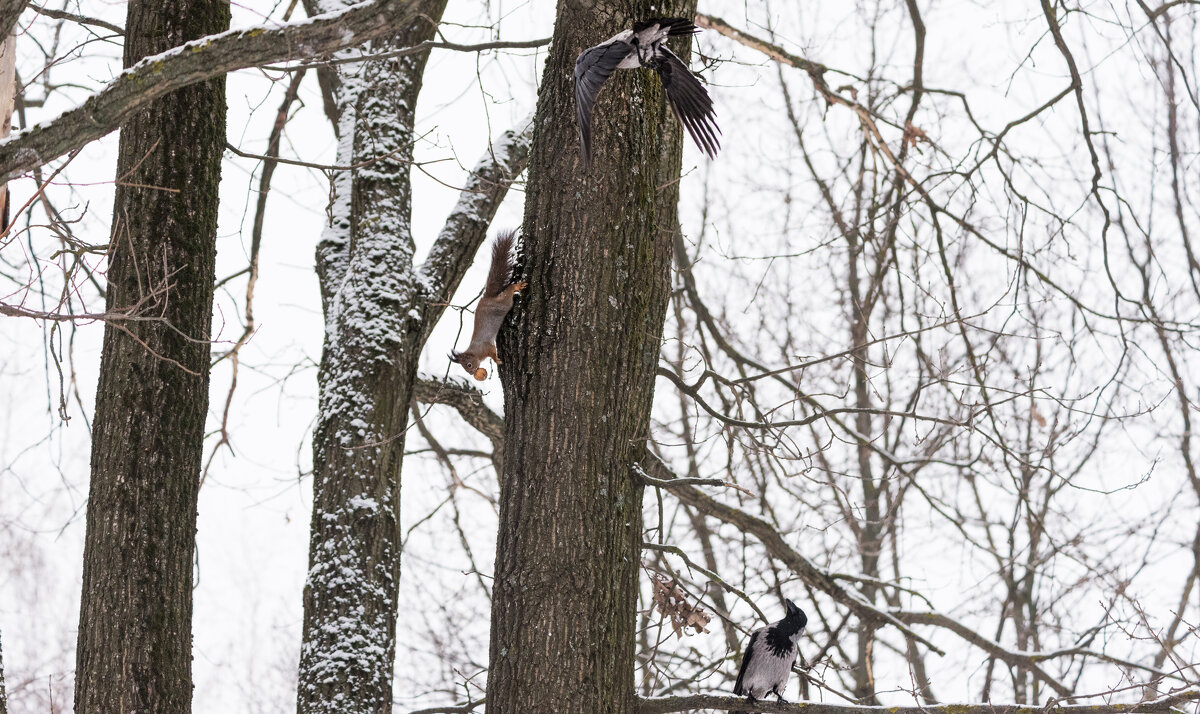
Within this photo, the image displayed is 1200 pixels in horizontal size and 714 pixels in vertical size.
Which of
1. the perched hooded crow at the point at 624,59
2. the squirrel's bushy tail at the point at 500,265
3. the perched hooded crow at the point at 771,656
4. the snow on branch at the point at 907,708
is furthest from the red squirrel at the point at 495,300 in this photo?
the perched hooded crow at the point at 771,656

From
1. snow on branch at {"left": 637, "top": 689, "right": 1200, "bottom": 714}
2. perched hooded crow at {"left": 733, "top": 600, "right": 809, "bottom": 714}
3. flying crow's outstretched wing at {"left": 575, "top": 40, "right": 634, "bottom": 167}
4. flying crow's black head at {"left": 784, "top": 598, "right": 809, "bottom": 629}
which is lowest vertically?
snow on branch at {"left": 637, "top": 689, "right": 1200, "bottom": 714}

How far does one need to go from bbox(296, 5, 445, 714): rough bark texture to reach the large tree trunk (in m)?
0.82

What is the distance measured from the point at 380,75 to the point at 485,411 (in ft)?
5.21

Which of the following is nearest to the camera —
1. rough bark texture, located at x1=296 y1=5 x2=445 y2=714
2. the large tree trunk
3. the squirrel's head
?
the large tree trunk

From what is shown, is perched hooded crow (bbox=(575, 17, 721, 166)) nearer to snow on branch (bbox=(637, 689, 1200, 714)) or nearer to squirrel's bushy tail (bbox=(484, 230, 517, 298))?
squirrel's bushy tail (bbox=(484, 230, 517, 298))

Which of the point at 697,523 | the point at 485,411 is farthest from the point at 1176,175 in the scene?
the point at 485,411

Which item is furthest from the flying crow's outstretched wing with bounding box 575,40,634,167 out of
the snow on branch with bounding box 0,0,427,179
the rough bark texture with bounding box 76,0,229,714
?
the rough bark texture with bounding box 76,0,229,714

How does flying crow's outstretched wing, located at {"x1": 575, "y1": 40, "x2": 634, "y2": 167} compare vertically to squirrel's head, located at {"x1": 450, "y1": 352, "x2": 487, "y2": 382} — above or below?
above

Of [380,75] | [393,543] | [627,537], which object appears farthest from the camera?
[380,75]

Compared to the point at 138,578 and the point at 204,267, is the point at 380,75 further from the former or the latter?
the point at 138,578

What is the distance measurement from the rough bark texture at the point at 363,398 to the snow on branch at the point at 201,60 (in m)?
1.01

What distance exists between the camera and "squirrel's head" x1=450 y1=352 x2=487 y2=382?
3359mm

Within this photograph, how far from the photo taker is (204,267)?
11.0ft

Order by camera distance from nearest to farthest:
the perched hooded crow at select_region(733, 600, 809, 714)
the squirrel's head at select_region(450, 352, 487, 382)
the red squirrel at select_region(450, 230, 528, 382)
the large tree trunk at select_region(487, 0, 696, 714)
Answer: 1. the large tree trunk at select_region(487, 0, 696, 714)
2. the red squirrel at select_region(450, 230, 528, 382)
3. the squirrel's head at select_region(450, 352, 487, 382)
4. the perched hooded crow at select_region(733, 600, 809, 714)
